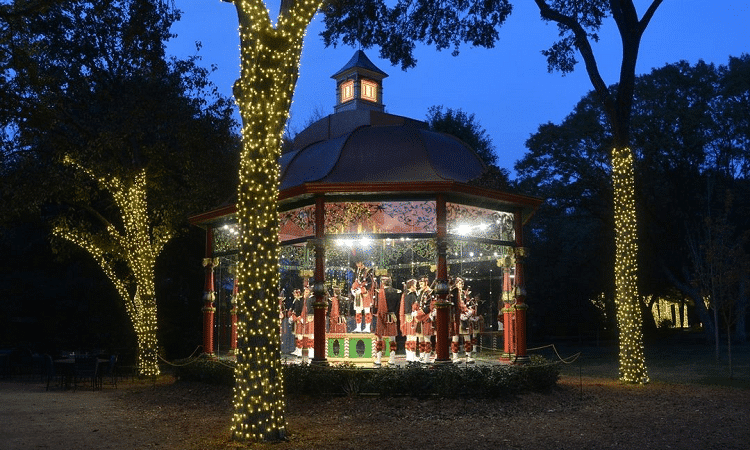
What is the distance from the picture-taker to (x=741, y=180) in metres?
35.4

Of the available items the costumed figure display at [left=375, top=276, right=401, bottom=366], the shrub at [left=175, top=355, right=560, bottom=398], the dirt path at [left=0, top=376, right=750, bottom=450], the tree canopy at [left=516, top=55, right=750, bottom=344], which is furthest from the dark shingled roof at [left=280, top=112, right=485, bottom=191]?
the tree canopy at [left=516, top=55, right=750, bottom=344]

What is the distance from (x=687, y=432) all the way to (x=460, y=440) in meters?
3.58

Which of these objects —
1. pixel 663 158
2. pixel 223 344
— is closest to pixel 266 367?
pixel 223 344

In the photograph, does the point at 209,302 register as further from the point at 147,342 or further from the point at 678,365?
the point at 678,365

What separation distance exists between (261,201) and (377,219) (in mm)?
8438

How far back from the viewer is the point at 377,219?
1856cm

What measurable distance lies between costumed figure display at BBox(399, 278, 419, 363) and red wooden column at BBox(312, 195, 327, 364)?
356 cm

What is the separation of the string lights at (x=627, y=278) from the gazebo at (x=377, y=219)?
7.15 feet

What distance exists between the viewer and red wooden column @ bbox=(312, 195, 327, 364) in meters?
15.3

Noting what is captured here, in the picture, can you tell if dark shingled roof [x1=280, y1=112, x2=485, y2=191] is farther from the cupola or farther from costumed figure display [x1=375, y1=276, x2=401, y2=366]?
the cupola

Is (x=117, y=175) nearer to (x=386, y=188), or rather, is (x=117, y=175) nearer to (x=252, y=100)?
(x=386, y=188)

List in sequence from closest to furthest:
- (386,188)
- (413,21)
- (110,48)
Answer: (386,188), (413,21), (110,48)

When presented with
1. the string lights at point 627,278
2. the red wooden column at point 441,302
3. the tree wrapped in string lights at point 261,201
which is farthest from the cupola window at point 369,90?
the tree wrapped in string lights at point 261,201

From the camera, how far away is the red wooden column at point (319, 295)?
15258 mm
